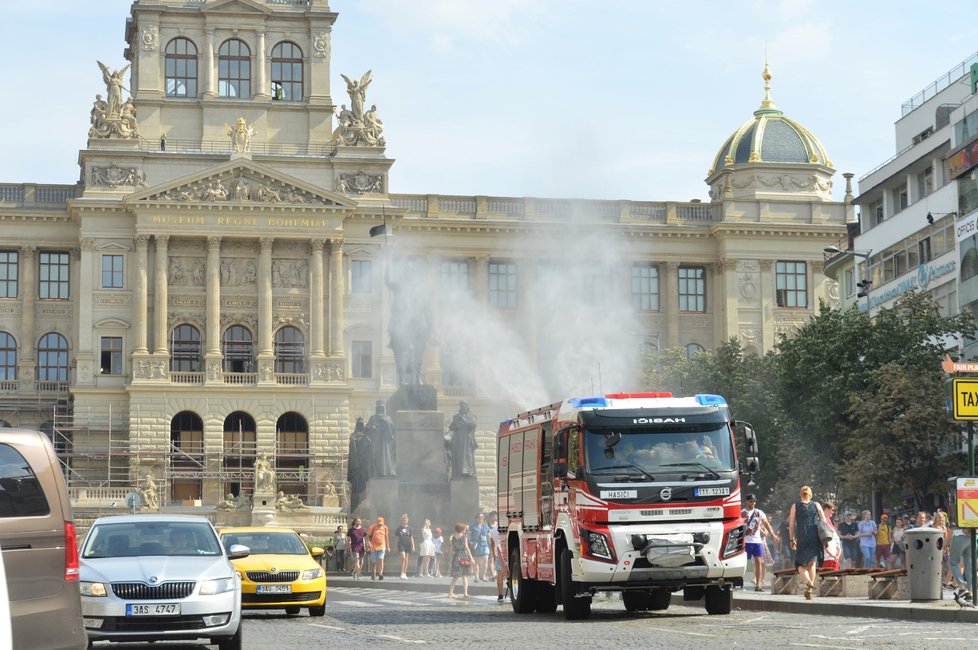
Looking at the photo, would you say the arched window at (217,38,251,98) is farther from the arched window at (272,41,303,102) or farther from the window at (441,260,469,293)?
the window at (441,260,469,293)

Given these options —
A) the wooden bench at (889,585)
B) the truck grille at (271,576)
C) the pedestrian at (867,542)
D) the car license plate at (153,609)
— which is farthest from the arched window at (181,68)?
the car license plate at (153,609)

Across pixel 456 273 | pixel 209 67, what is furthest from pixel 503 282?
pixel 209 67

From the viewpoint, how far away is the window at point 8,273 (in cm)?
9000

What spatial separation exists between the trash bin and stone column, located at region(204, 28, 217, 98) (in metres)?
69.3

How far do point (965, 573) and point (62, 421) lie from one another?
65.8 meters

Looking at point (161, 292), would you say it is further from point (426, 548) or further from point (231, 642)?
point (231, 642)

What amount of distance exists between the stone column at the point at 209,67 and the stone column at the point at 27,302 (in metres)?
11.5

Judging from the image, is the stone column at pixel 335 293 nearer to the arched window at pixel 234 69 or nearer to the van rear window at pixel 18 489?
the arched window at pixel 234 69

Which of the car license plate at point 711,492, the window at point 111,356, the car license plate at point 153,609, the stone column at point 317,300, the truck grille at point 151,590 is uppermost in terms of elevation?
the stone column at point 317,300

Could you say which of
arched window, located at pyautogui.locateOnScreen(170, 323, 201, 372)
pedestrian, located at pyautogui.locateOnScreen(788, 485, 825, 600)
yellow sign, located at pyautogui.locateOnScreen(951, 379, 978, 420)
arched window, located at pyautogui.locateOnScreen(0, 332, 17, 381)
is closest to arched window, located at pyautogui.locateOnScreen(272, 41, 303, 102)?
arched window, located at pyautogui.locateOnScreen(170, 323, 201, 372)

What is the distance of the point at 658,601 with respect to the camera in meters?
27.9

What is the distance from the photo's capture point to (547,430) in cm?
2705

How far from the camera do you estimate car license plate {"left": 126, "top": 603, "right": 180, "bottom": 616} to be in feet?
64.3

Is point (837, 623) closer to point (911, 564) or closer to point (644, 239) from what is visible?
point (911, 564)
